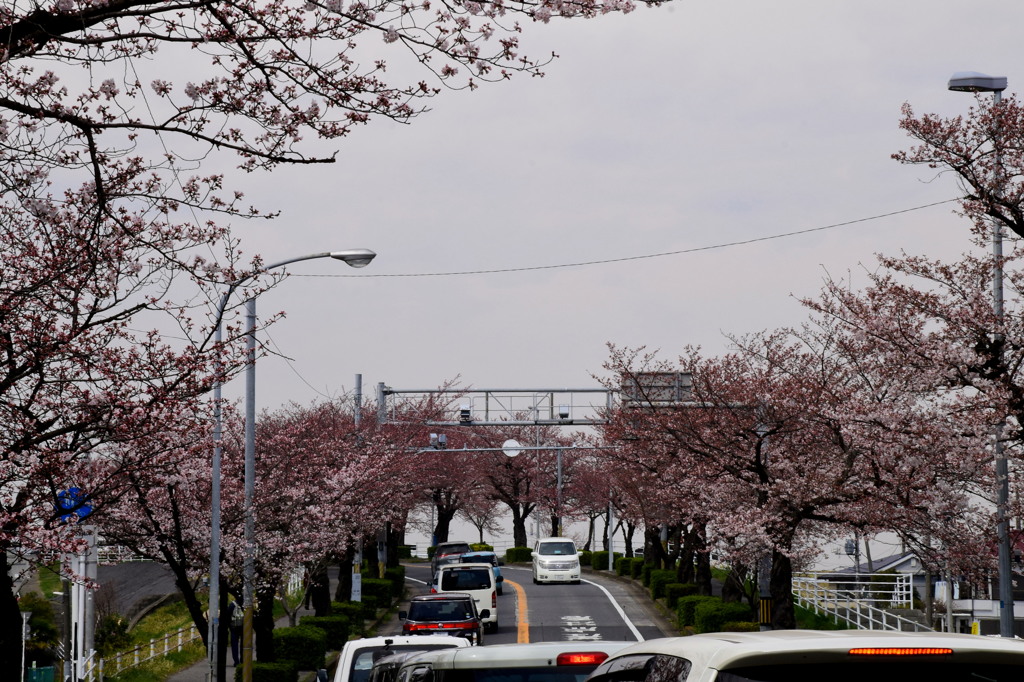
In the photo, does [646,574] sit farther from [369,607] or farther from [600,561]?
[600,561]

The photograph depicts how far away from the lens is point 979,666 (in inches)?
164

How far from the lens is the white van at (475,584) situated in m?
36.2

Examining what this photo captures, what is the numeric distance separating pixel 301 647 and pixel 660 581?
20.6 metres

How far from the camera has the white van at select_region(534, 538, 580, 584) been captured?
53.6 metres

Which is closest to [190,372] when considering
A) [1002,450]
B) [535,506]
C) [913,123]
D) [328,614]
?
[913,123]

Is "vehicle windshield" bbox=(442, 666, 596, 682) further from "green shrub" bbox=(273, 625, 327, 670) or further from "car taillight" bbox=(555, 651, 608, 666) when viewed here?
"green shrub" bbox=(273, 625, 327, 670)

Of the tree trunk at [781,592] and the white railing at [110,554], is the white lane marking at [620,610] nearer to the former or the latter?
the tree trunk at [781,592]

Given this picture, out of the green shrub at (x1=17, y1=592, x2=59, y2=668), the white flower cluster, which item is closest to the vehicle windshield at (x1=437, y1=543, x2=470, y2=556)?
the green shrub at (x1=17, y1=592, x2=59, y2=668)

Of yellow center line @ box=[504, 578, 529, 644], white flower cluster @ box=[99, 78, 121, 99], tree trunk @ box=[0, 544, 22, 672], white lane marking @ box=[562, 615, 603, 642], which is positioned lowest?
yellow center line @ box=[504, 578, 529, 644]

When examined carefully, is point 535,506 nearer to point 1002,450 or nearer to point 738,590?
point 738,590

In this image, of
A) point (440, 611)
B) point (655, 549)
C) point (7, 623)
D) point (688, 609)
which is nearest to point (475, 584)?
point (688, 609)

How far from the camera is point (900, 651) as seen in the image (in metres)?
4.07

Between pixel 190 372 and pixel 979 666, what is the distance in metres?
9.53

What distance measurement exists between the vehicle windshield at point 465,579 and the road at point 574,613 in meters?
1.51
